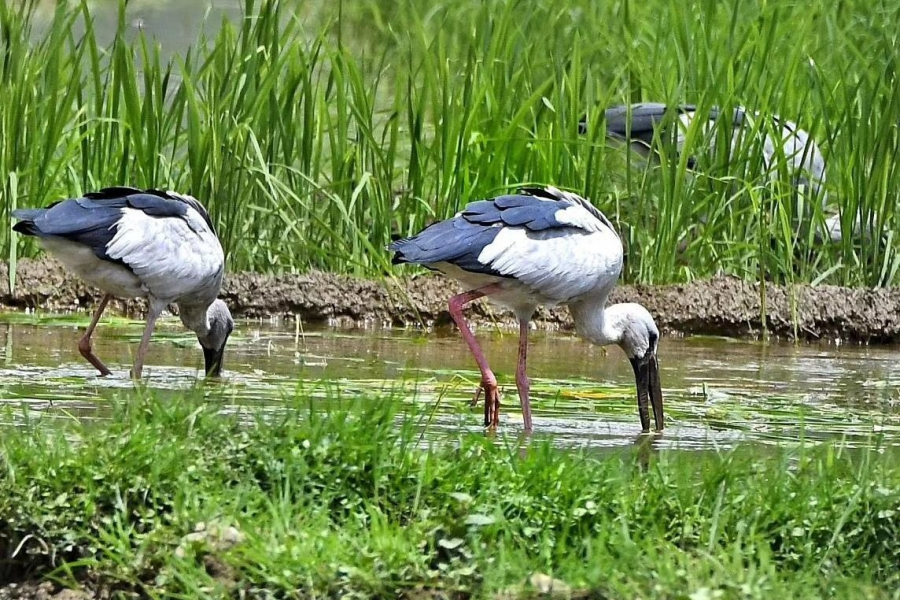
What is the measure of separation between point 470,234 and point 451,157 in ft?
7.75

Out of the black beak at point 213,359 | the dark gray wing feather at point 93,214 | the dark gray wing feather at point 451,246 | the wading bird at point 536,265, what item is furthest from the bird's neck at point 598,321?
the dark gray wing feather at point 93,214

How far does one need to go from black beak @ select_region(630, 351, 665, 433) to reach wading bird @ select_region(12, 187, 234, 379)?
1.82 metres

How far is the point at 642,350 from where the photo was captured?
21.9 ft

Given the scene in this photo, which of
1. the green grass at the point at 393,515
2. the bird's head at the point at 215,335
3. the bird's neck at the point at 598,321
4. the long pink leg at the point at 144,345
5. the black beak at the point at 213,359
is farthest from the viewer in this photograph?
the bird's head at the point at 215,335

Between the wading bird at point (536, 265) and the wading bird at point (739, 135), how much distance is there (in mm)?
1843

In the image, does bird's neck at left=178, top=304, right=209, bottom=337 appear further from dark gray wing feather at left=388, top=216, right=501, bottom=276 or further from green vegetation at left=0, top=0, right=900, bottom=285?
dark gray wing feather at left=388, top=216, right=501, bottom=276

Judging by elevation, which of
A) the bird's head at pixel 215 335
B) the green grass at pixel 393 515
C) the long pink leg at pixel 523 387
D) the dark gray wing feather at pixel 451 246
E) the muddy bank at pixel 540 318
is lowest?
the green grass at pixel 393 515

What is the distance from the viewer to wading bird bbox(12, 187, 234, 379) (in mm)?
6625

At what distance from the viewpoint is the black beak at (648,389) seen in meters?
6.16

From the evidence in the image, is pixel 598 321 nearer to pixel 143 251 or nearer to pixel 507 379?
pixel 507 379

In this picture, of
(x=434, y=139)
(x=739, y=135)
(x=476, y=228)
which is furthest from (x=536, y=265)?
(x=739, y=135)

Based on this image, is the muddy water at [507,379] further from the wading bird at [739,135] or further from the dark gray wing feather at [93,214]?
the wading bird at [739,135]

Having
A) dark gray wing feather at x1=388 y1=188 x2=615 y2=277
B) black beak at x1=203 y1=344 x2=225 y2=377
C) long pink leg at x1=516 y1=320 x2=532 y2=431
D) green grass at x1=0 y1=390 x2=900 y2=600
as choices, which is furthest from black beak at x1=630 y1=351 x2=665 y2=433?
black beak at x1=203 y1=344 x2=225 y2=377

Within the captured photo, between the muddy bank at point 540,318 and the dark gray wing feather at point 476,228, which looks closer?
the dark gray wing feather at point 476,228
